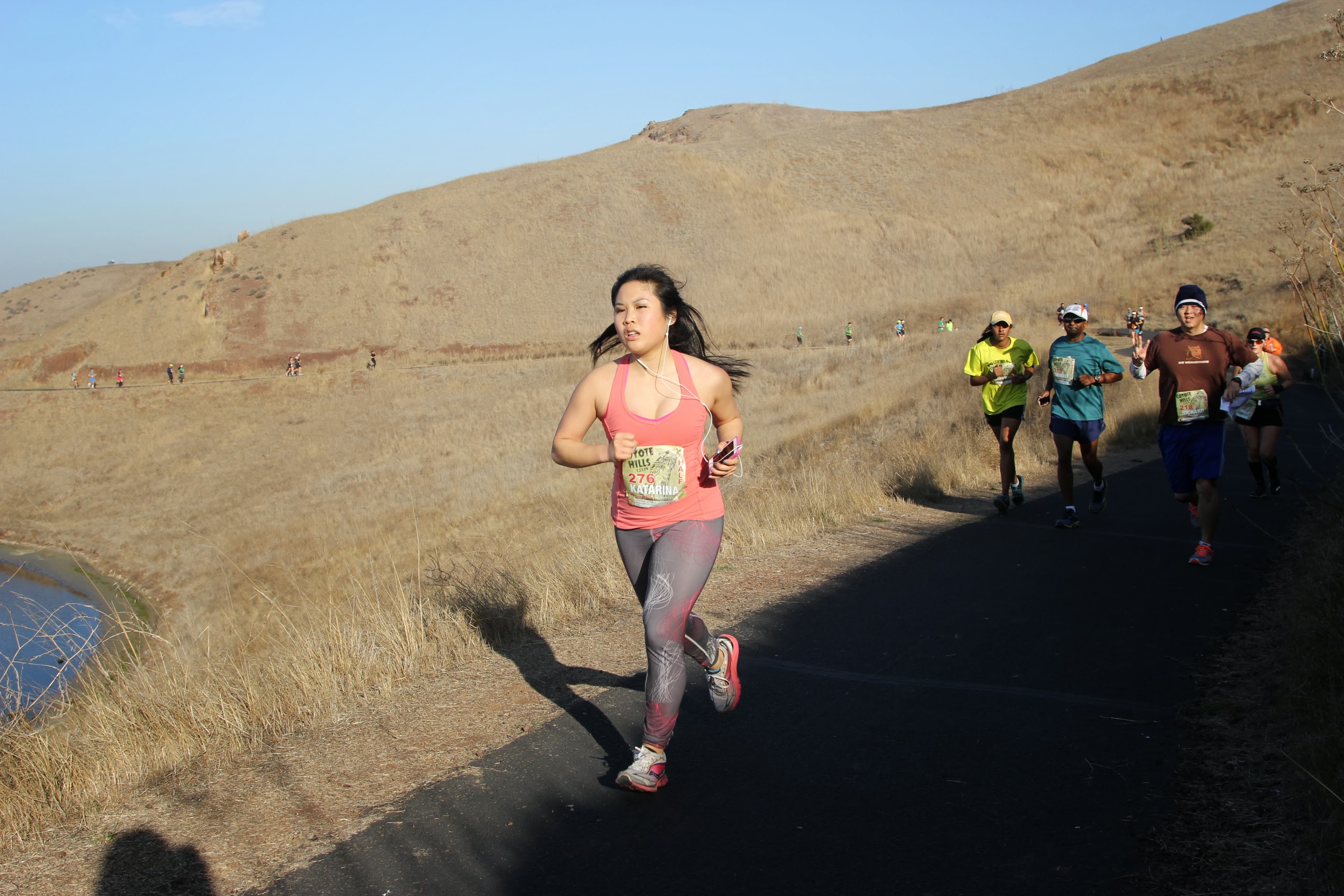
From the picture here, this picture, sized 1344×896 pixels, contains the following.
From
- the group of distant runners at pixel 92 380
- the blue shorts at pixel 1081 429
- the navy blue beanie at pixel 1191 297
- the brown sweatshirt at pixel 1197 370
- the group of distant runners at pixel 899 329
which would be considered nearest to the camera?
the brown sweatshirt at pixel 1197 370

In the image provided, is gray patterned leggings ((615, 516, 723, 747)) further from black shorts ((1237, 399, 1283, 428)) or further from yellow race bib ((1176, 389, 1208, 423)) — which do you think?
black shorts ((1237, 399, 1283, 428))

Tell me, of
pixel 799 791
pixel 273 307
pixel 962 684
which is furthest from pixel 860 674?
pixel 273 307

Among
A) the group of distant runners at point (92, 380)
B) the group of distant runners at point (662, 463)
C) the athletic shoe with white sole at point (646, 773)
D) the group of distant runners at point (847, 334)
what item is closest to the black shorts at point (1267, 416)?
the group of distant runners at point (662, 463)

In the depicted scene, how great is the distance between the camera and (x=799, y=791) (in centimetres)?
397

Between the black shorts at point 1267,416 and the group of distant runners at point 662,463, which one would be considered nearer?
the group of distant runners at point 662,463

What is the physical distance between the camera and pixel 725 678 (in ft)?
14.6

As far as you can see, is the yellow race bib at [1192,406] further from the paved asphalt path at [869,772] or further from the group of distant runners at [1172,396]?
the paved asphalt path at [869,772]

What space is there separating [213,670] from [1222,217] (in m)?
58.2

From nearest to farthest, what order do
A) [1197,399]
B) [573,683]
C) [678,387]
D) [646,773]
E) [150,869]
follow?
[150,869]
[646,773]
[678,387]
[573,683]
[1197,399]

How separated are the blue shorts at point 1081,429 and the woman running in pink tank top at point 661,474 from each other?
6057 mm

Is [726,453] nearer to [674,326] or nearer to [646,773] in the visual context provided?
[674,326]

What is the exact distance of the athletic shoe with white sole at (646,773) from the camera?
13.1 feet

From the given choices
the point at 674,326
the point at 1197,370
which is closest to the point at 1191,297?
the point at 1197,370

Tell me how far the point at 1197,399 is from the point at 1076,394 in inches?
75.0
